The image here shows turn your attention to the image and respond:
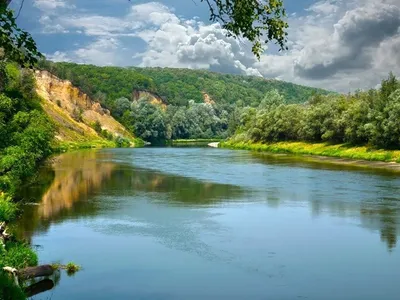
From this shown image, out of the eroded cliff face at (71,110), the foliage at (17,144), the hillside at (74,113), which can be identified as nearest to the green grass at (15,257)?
the foliage at (17,144)

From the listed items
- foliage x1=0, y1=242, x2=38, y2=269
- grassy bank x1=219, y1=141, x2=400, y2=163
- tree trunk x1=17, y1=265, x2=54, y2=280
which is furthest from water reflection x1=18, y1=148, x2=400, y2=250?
grassy bank x1=219, y1=141, x2=400, y2=163

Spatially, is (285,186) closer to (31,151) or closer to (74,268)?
(31,151)

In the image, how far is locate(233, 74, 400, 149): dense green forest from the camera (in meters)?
69.2

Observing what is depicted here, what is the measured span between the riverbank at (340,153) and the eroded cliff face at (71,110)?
46.4 m

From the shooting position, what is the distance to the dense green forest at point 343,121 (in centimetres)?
6925

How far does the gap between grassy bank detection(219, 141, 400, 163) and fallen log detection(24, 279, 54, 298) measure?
55.1m

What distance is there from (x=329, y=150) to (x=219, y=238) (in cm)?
6305

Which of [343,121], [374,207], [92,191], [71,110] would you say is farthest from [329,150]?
[71,110]

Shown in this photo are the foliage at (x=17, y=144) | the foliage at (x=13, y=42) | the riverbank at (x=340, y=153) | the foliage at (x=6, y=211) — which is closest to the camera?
the foliage at (x=13, y=42)

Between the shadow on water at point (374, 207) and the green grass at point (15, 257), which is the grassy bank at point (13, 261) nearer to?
the green grass at point (15, 257)

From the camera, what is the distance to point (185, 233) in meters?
23.8

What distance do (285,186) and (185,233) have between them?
65.6 feet

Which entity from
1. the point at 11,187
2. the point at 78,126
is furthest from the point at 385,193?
the point at 78,126

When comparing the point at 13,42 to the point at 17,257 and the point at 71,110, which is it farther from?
the point at 71,110
